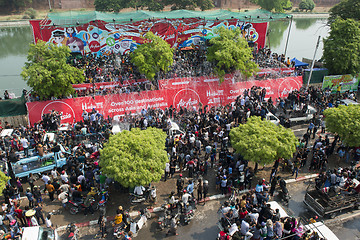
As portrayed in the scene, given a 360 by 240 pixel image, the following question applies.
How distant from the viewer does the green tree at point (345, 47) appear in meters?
27.2

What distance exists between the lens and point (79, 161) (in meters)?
15.8

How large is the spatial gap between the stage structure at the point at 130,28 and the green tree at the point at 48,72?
6846 millimetres

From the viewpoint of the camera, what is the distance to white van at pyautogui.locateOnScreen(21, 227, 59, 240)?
35.6 ft

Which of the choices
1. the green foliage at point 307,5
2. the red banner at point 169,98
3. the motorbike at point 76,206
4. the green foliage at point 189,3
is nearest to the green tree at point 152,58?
the red banner at point 169,98

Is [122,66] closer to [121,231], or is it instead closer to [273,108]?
[273,108]

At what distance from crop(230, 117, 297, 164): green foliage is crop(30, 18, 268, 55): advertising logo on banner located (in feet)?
64.0

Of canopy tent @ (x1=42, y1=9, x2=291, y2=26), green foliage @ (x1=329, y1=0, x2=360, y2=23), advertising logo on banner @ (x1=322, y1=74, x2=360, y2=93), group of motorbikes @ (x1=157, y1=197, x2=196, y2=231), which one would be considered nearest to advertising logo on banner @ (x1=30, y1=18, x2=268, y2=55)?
canopy tent @ (x1=42, y1=9, x2=291, y2=26)

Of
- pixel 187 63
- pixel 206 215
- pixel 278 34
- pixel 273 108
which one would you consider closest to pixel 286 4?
pixel 278 34

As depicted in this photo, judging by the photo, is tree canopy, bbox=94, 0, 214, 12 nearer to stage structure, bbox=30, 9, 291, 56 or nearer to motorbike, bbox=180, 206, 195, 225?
stage structure, bbox=30, 9, 291, 56

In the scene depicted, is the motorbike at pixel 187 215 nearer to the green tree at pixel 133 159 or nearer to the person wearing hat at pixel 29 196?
the green tree at pixel 133 159

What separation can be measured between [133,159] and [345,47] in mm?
25263

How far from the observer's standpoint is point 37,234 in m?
11.0

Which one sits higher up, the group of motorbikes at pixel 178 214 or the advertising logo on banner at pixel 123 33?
the advertising logo on banner at pixel 123 33

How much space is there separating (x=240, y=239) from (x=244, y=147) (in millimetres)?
4940
